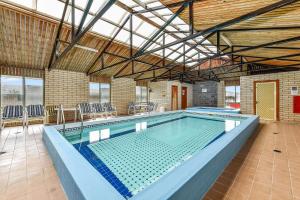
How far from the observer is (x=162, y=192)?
49.2 inches

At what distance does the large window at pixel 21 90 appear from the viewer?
18.7 feet

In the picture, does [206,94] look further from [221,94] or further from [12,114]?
[12,114]

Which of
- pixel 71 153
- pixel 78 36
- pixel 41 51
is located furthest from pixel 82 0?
pixel 71 153

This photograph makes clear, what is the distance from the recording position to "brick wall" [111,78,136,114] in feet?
29.6

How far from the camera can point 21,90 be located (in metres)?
6.05

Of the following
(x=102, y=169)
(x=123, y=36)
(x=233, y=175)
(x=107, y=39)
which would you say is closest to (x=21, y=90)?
(x=107, y=39)

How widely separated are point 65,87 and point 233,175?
7689 mm

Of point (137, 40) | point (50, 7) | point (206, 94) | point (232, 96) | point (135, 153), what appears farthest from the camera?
point (206, 94)

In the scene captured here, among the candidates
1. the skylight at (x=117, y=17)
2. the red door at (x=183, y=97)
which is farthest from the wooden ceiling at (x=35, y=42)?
the red door at (x=183, y=97)

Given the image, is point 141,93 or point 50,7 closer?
point 50,7

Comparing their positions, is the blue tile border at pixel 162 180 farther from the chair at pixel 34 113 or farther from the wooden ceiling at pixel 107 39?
the chair at pixel 34 113

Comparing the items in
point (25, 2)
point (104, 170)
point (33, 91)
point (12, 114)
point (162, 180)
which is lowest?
point (104, 170)

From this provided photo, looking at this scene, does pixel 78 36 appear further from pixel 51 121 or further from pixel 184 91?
pixel 184 91

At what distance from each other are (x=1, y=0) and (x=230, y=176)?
6184 millimetres
